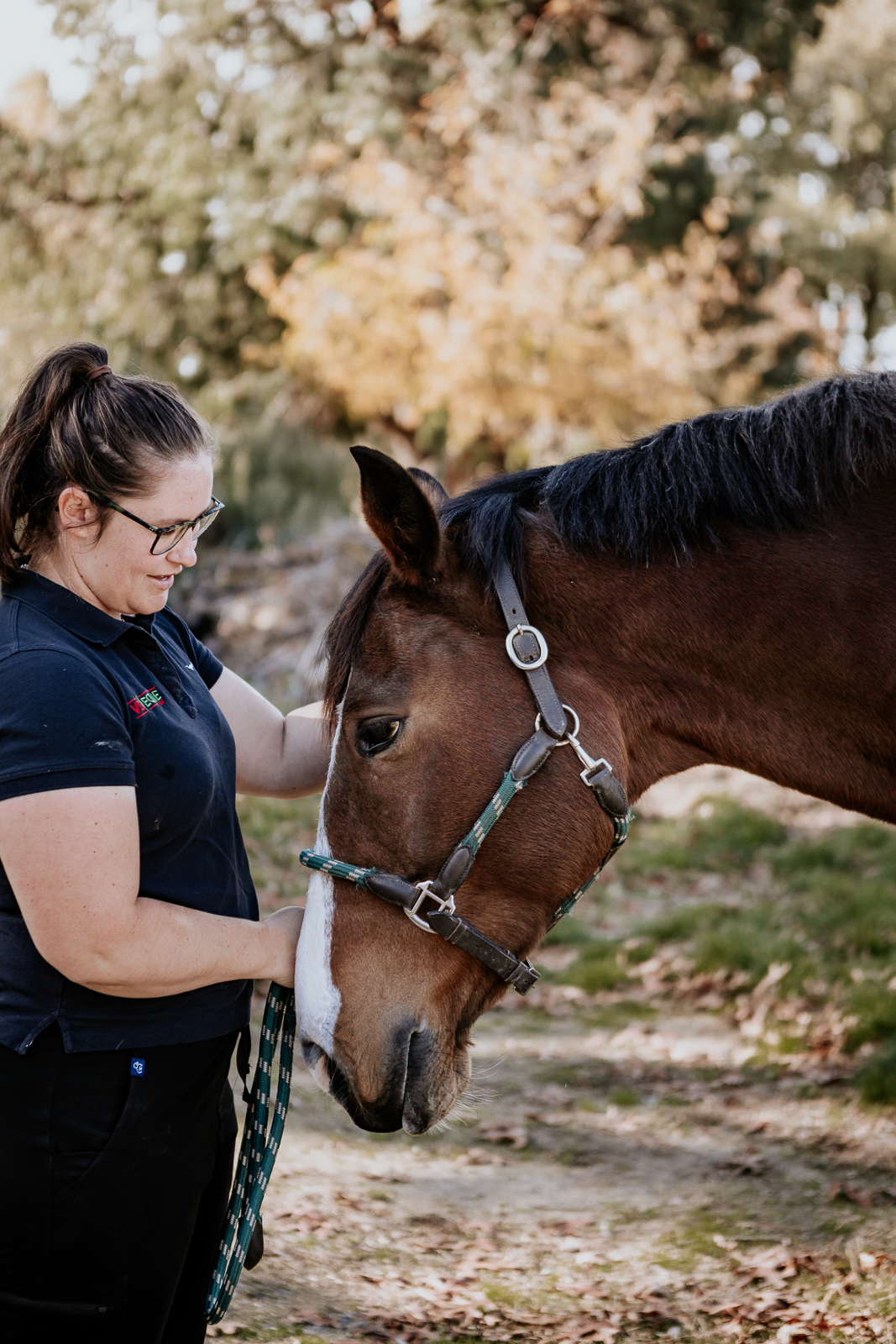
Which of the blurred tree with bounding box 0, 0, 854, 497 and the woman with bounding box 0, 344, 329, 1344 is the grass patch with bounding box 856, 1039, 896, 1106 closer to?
the woman with bounding box 0, 344, 329, 1344

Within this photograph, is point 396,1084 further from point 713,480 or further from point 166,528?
point 713,480

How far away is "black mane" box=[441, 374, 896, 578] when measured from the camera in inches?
82.1

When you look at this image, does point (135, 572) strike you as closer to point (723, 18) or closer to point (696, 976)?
point (696, 976)

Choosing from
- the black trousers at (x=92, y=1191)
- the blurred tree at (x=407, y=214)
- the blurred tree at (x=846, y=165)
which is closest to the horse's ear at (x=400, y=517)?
the black trousers at (x=92, y=1191)

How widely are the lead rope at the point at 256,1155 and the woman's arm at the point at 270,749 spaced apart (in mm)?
507

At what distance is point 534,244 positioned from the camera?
34.6ft

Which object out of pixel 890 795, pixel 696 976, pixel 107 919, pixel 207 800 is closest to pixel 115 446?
pixel 207 800

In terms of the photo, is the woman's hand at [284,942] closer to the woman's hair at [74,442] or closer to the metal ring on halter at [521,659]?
the metal ring on halter at [521,659]

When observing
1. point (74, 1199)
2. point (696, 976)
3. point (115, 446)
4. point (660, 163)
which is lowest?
point (74, 1199)

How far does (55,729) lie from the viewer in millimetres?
1659

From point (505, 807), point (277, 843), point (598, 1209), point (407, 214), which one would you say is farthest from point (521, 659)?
point (407, 214)

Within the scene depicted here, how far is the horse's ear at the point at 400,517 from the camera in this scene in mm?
1925

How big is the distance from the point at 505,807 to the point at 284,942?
1.62ft

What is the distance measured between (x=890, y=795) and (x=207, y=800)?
4.47 ft
